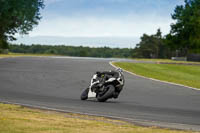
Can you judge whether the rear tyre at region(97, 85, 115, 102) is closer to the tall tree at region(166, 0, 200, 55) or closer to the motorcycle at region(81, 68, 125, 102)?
the motorcycle at region(81, 68, 125, 102)

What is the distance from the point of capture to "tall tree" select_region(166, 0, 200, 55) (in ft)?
304

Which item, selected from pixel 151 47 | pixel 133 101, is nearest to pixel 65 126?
pixel 133 101

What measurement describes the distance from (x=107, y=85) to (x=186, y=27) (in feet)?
272

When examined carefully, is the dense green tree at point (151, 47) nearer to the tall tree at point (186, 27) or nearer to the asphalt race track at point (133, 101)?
the tall tree at point (186, 27)

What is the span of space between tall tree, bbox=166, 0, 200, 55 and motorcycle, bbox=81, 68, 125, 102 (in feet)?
254

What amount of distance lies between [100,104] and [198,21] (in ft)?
253

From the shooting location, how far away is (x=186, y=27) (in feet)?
314

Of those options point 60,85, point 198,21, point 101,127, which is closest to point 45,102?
point 101,127

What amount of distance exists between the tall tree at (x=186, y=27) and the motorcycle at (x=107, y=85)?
7744 centimetres

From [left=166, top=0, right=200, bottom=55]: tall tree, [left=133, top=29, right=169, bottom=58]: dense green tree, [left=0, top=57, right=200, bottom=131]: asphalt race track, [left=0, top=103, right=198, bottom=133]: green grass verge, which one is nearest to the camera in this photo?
[left=0, top=103, right=198, bottom=133]: green grass verge

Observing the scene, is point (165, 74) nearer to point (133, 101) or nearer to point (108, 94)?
point (133, 101)

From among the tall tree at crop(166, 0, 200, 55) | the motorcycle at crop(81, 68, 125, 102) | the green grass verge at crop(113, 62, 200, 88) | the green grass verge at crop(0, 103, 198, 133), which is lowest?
the green grass verge at crop(113, 62, 200, 88)

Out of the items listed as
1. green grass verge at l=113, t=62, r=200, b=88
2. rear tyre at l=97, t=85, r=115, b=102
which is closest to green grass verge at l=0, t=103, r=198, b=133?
rear tyre at l=97, t=85, r=115, b=102

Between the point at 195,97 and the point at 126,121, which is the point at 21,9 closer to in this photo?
the point at 195,97
